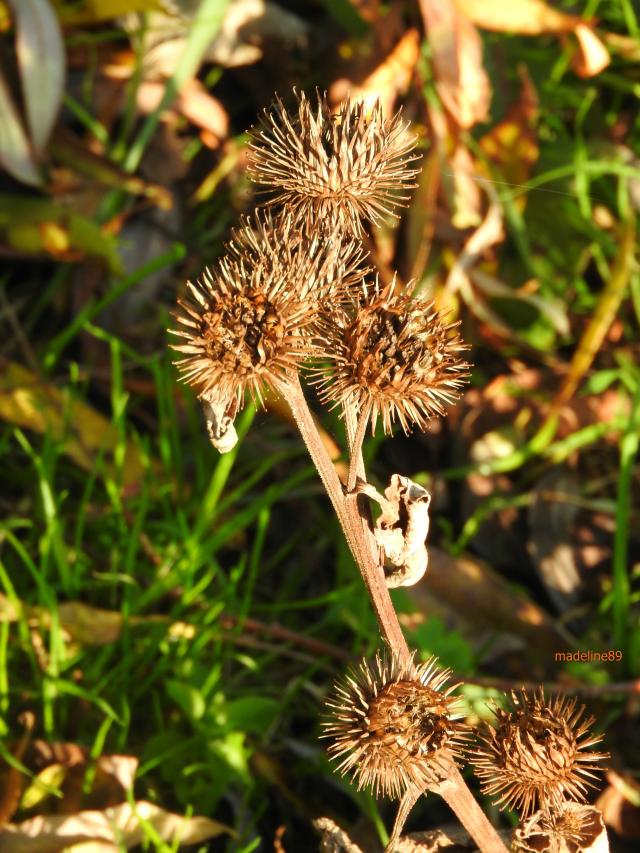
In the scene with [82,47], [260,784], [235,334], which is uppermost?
[82,47]

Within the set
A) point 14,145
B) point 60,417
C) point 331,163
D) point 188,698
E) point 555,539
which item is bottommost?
point 555,539

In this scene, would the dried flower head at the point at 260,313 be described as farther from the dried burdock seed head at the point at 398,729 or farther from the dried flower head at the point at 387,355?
the dried burdock seed head at the point at 398,729

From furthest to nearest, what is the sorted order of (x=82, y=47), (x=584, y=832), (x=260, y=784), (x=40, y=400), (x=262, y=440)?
(x=82, y=47) < (x=262, y=440) < (x=40, y=400) < (x=260, y=784) < (x=584, y=832)

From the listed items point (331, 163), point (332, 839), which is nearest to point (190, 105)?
point (331, 163)

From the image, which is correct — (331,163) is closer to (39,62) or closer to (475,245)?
(475,245)

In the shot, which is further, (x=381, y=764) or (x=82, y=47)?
(x=82, y=47)

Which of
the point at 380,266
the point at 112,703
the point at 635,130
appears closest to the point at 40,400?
the point at 112,703

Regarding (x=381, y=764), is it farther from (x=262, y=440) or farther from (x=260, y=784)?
(x=262, y=440)

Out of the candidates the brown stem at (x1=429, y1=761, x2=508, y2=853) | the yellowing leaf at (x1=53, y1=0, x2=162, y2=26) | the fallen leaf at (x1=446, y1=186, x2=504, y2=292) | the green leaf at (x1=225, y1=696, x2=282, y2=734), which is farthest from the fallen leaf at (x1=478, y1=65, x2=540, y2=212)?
the brown stem at (x1=429, y1=761, x2=508, y2=853)
